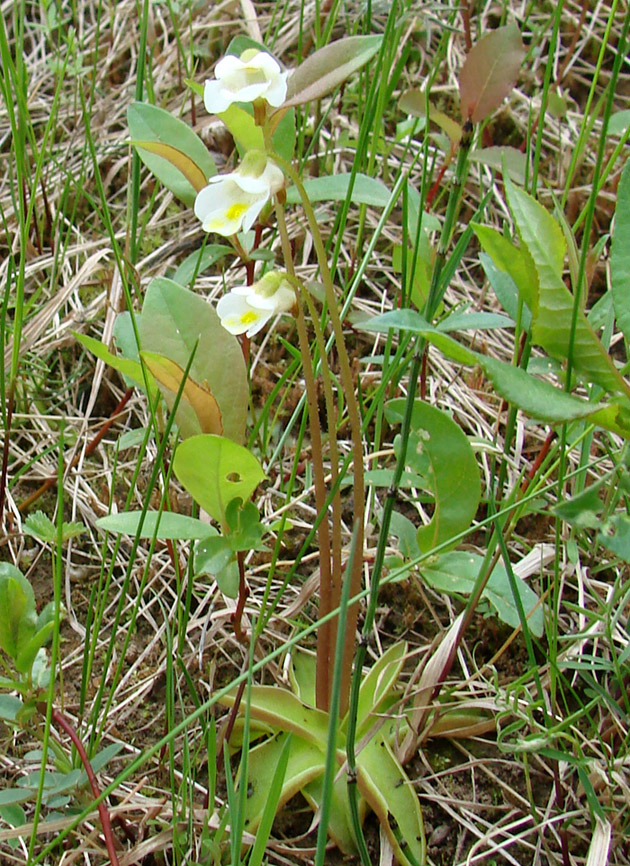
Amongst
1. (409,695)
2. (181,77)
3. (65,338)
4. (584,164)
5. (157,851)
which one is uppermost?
(181,77)

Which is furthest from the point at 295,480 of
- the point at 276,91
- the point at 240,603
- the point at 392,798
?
the point at 276,91

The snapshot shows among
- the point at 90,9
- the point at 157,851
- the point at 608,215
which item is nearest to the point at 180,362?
the point at 157,851

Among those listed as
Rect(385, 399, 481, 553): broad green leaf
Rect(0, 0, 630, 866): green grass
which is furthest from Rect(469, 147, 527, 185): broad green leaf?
Rect(385, 399, 481, 553): broad green leaf

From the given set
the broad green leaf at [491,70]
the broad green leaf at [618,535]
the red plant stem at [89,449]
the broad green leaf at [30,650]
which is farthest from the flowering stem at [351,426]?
the red plant stem at [89,449]

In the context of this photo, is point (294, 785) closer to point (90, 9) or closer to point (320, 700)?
point (320, 700)

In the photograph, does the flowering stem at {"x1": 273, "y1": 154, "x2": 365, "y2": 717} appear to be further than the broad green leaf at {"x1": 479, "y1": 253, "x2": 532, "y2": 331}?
No

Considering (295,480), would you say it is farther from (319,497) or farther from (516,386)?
(516,386)

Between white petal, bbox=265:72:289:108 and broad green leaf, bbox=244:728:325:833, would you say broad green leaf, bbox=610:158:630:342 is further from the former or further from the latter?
broad green leaf, bbox=244:728:325:833
